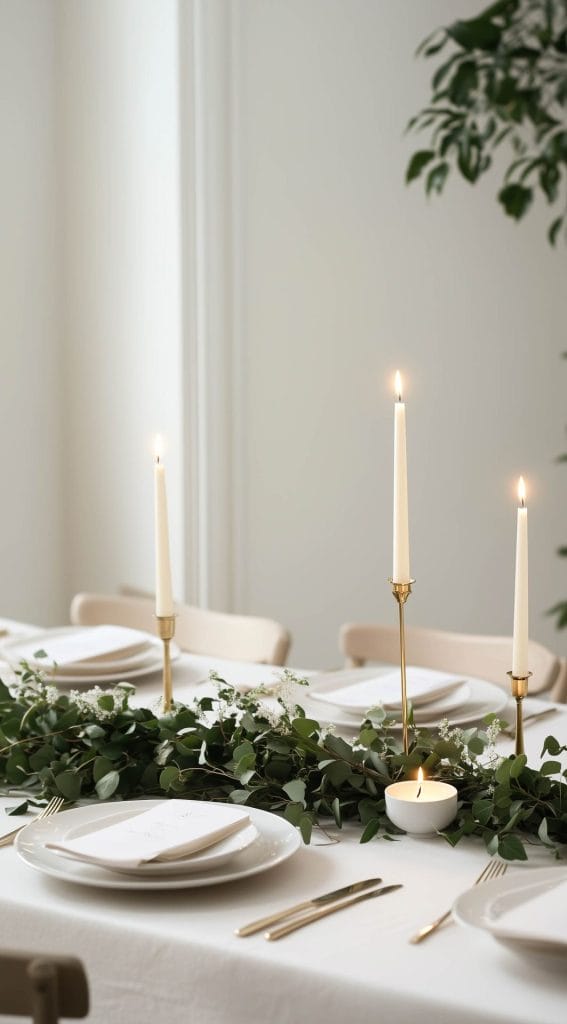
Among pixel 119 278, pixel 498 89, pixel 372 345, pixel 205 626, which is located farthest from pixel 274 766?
pixel 119 278

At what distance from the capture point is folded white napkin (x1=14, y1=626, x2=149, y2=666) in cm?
209

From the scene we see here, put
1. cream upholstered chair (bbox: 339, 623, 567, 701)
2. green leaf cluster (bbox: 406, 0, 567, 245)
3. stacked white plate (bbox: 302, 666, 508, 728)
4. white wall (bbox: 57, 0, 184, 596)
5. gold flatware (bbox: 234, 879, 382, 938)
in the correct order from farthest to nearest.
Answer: white wall (bbox: 57, 0, 184, 596) → cream upholstered chair (bbox: 339, 623, 567, 701) → green leaf cluster (bbox: 406, 0, 567, 245) → stacked white plate (bbox: 302, 666, 508, 728) → gold flatware (bbox: 234, 879, 382, 938)

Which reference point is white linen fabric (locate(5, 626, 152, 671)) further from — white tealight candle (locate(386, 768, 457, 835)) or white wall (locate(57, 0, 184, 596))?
white wall (locate(57, 0, 184, 596))

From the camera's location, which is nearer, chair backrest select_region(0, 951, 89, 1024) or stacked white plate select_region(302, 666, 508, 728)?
chair backrest select_region(0, 951, 89, 1024)

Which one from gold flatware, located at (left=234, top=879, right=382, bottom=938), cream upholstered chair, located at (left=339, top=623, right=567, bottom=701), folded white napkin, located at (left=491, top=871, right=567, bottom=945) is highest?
folded white napkin, located at (left=491, top=871, right=567, bottom=945)

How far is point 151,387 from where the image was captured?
382 cm

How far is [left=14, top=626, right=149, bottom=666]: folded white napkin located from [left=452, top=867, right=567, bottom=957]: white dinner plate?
1.07 metres

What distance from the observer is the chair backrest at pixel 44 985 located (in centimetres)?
88

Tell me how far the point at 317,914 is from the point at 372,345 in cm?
281

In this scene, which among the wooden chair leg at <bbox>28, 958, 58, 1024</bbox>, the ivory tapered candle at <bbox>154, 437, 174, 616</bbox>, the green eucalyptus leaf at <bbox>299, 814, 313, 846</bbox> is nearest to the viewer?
the wooden chair leg at <bbox>28, 958, 58, 1024</bbox>

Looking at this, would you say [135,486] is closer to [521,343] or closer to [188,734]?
[521,343]

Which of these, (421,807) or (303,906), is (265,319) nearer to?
(421,807)

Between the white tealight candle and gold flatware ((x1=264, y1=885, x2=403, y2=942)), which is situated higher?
the white tealight candle

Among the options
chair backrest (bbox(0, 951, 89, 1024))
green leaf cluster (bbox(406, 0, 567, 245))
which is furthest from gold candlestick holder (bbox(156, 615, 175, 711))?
green leaf cluster (bbox(406, 0, 567, 245))
